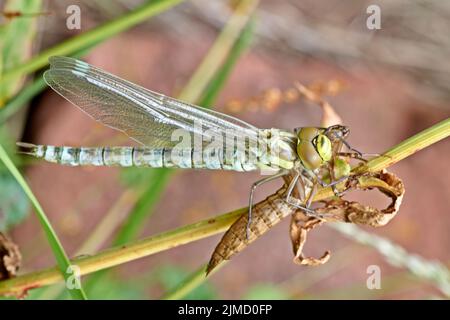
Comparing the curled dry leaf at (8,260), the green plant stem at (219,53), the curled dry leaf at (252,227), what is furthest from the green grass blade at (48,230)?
the green plant stem at (219,53)

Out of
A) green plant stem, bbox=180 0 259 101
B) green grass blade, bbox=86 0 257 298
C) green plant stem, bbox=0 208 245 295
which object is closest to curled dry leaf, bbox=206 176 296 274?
green plant stem, bbox=0 208 245 295

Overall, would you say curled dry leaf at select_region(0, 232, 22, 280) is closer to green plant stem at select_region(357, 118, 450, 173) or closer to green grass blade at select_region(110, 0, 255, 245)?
green grass blade at select_region(110, 0, 255, 245)

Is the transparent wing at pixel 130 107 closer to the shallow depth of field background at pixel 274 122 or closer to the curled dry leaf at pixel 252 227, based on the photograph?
the curled dry leaf at pixel 252 227

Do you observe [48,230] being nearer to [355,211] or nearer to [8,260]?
[8,260]

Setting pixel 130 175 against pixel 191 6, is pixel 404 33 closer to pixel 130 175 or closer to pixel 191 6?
pixel 191 6

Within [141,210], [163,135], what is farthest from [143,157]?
[141,210]
